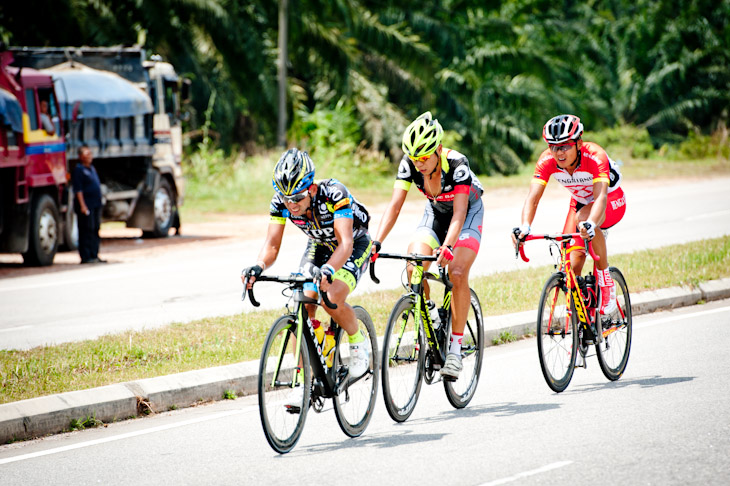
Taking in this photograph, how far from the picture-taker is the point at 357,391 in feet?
21.7

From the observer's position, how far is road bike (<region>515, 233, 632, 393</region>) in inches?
294

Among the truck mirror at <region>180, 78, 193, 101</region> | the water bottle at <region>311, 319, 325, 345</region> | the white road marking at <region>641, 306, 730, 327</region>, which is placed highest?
the truck mirror at <region>180, 78, 193, 101</region>

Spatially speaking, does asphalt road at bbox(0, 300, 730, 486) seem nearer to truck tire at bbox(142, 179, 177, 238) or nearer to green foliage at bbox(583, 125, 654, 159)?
truck tire at bbox(142, 179, 177, 238)

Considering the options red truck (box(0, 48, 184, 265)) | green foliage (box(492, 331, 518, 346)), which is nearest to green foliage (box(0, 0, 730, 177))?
red truck (box(0, 48, 184, 265))

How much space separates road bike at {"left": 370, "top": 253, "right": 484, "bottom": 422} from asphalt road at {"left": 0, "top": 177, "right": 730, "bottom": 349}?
431 cm

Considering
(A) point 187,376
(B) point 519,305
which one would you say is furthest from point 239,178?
(A) point 187,376

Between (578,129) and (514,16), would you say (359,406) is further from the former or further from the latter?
(514,16)

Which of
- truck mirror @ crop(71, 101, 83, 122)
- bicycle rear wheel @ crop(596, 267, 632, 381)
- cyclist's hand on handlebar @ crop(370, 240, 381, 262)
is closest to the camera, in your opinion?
cyclist's hand on handlebar @ crop(370, 240, 381, 262)

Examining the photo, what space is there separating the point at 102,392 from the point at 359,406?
201cm

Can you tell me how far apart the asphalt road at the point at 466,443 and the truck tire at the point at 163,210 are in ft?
44.2

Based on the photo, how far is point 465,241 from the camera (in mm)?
7289

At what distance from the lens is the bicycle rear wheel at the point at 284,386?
5.96 meters

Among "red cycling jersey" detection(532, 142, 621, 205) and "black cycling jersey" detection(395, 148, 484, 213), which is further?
"red cycling jersey" detection(532, 142, 621, 205)

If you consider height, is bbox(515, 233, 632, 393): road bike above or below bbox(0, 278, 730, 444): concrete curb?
above
